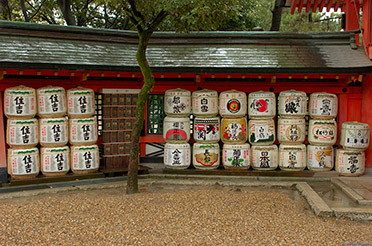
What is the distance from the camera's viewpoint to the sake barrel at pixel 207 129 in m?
9.40

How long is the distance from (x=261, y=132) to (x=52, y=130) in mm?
5339

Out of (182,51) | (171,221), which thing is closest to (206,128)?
(182,51)

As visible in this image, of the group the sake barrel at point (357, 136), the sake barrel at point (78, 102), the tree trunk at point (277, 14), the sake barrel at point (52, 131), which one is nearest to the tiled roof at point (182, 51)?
the sake barrel at point (78, 102)

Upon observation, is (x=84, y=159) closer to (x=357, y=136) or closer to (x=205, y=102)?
(x=205, y=102)

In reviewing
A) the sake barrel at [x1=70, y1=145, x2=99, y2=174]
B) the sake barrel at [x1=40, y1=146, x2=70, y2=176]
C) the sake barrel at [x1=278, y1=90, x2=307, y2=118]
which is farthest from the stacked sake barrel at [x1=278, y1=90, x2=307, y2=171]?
the sake barrel at [x1=40, y1=146, x2=70, y2=176]

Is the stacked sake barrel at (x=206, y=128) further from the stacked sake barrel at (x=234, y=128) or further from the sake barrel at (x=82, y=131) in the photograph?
the sake barrel at (x=82, y=131)

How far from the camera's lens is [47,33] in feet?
31.4

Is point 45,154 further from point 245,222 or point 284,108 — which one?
point 284,108

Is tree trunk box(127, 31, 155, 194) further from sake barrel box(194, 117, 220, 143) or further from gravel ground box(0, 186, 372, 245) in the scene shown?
sake barrel box(194, 117, 220, 143)

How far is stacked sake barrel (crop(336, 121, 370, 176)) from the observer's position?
9.07 meters

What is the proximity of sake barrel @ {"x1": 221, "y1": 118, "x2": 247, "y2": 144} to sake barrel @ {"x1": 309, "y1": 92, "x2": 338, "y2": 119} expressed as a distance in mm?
1922

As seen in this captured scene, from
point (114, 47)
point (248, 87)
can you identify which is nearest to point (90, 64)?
point (114, 47)

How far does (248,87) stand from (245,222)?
4.91m

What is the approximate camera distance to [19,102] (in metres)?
8.16
